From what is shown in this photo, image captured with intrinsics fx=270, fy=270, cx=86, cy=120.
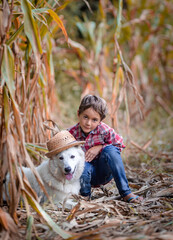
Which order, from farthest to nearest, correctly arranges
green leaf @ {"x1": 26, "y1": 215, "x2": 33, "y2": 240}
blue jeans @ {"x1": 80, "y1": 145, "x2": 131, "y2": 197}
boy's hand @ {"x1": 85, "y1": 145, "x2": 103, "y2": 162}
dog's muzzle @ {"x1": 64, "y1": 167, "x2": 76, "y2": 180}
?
boy's hand @ {"x1": 85, "y1": 145, "x2": 103, "y2": 162} → blue jeans @ {"x1": 80, "y1": 145, "x2": 131, "y2": 197} → dog's muzzle @ {"x1": 64, "y1": 167, "x2": 76, "y2": 180} → green leaf @ {"x1": 26, "y1": 215, "x2": 33, "y2": 240}

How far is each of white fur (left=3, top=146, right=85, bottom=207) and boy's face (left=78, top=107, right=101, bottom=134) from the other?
0.58 ft

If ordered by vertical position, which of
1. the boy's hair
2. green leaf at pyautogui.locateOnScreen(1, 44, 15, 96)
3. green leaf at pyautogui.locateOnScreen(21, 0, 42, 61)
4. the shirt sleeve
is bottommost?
the shirt sleeve

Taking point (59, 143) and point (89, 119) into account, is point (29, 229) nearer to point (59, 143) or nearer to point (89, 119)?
point (59, 143)

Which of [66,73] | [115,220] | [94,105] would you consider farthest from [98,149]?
[66,73]

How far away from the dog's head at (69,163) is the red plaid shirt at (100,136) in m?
0.20

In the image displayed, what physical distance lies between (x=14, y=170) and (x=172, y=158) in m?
2.09

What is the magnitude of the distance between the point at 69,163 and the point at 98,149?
38 cm

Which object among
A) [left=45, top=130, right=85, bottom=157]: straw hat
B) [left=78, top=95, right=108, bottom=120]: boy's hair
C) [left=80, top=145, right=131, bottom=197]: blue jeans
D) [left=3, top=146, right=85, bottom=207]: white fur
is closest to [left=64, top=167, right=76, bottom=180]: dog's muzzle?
[left=3, top=146, right=85, bottom=207]: white fur

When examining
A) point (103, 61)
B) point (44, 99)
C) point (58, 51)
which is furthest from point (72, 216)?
point (58, 51)

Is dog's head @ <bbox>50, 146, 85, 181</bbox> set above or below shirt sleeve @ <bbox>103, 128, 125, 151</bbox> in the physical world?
below

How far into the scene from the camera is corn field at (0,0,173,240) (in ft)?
4.71

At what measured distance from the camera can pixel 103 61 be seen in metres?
4.36

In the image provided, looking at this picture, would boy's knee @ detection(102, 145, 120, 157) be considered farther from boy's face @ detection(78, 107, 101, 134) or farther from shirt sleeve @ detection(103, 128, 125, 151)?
boy's face @ detection(78, 107, 101, 134)

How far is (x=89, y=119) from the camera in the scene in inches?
77.6
